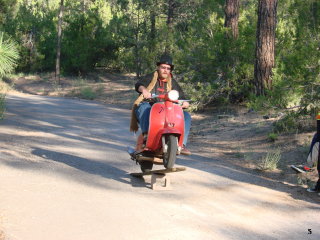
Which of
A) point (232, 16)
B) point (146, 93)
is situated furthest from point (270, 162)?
point (232, 16)

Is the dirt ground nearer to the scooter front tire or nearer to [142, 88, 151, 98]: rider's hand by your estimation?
the scooter front tire

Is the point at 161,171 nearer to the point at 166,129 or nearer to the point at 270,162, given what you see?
the point at 166,129

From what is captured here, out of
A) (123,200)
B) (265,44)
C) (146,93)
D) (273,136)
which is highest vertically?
(265,44)

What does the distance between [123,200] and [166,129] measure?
1.32 m

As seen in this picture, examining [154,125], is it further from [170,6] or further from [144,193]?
[170,6]

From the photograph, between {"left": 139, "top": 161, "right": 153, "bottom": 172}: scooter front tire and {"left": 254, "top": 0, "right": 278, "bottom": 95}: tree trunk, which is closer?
{"left": 139, "top": 161, "right": 153, "bottom": 172}: scooter front tire

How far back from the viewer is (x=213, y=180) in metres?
8.82

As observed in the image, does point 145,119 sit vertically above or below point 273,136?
above

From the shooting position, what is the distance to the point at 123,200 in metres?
6.90

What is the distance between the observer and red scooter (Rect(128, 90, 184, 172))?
302 inches

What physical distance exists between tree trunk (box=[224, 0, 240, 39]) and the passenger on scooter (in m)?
10.7

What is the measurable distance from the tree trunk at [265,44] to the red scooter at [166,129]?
694 centimetres

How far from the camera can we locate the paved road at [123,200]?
18.6 ft

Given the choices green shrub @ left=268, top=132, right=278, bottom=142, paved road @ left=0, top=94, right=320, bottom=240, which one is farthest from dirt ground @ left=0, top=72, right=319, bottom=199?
paved road @ left=0, top=94, right=320, bottom=240
